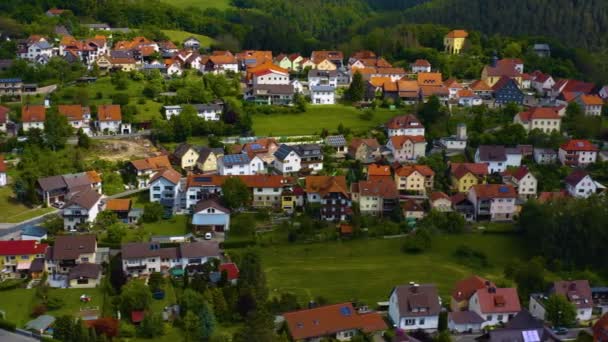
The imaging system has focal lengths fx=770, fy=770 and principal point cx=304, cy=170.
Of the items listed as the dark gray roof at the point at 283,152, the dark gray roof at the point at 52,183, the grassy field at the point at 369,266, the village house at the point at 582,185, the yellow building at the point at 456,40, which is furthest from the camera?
the yellow building at the point at 456,40

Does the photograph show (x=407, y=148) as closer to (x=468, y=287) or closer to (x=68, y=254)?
(x=468, y=287)

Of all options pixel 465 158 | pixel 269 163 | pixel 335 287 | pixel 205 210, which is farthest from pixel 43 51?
pixel 335 287

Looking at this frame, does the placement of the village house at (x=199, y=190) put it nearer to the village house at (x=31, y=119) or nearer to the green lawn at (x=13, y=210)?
the green lawn at (x=13, y=210)

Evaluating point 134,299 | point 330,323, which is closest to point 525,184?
point 330,323

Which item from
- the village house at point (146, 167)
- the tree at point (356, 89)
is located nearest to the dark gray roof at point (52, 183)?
the village house at point (146, 167)

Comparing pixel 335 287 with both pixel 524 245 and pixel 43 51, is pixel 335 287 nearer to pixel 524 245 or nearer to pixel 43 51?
pixel 524 245

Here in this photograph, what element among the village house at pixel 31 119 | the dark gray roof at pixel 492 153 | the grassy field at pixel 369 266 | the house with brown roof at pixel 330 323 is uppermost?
the village house at pixel 31 119
